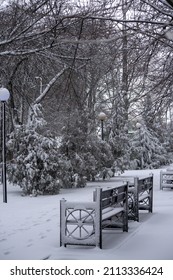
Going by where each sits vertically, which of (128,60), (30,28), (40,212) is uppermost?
(30,28)

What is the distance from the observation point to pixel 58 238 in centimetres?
819

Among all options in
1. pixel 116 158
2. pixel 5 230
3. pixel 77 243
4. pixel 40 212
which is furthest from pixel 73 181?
pixel 77 243

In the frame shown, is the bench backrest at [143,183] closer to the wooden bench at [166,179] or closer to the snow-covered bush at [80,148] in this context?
the wooden bench at [166,179]

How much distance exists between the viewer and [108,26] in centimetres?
984

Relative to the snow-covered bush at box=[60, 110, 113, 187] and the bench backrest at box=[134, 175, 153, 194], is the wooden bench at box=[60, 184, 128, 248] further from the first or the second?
the snow-covered bush at box=[60, 110, 113, 187]

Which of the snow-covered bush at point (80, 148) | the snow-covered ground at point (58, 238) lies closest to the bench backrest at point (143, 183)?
the snow-covered ground at point (58, 238)

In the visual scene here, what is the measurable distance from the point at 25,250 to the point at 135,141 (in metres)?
32.2

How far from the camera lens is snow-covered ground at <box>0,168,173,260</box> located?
679 cm

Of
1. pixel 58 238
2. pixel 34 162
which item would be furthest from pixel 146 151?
pixel 58 238

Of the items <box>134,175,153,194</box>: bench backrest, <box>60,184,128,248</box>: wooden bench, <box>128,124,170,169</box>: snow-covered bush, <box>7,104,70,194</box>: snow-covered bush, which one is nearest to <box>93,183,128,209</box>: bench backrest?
<box>60,184,128,248</box>: wooden bench

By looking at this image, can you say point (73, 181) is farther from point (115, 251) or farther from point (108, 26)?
point (115, 251)

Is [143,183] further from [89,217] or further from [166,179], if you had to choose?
[166,179]

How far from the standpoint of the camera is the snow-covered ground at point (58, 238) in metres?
6.79
